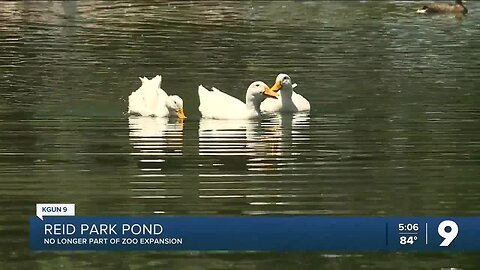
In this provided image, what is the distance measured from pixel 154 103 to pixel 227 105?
1.31m

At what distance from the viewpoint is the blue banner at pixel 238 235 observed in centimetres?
1415

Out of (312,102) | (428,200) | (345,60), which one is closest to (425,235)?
(428,200)

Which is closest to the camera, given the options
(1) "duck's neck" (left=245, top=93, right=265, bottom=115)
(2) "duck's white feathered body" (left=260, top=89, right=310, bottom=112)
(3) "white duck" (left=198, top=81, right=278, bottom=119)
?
(3) "white duck" (left=198, top=81, right=278, bottom=119)

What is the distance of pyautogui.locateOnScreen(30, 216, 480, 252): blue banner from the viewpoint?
14148 millimetres

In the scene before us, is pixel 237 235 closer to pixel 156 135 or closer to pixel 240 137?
pixel 240 137

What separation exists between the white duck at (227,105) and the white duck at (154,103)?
1.35 feet

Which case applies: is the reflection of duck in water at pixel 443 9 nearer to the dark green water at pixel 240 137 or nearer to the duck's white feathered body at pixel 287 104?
Answer: the dark green water at pixel 240 137

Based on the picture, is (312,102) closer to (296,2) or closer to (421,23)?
(421,23)

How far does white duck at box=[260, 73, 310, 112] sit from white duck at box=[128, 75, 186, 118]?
1.99 meters

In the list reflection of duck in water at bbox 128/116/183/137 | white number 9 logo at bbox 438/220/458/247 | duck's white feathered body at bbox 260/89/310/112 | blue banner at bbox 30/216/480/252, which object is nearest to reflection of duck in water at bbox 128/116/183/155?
reflection of duck in water at bbox 128/116/183/137

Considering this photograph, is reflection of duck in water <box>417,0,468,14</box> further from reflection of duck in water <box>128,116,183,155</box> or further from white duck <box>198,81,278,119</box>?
reflection of duck in water <box>128,116,183,155</box>

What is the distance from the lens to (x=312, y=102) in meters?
26.3

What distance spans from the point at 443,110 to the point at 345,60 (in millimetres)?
8120

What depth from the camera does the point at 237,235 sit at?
46.9 feet
